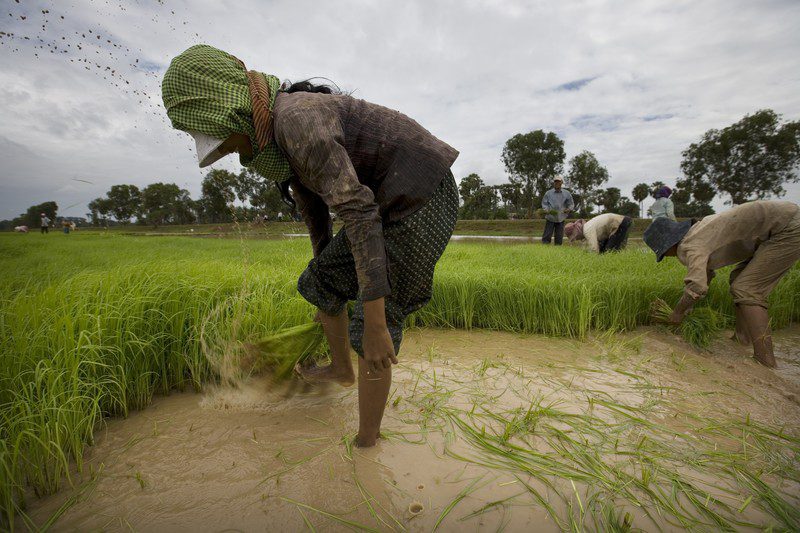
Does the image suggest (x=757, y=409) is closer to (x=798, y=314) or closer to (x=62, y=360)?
(x=798, y=314)

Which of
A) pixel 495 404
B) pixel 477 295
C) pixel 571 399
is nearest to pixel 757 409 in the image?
pixel 571 399

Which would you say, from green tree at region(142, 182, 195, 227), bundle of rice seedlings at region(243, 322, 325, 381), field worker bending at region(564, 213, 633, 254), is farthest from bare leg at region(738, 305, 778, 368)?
green tree at region(142, 182, 195, 227)

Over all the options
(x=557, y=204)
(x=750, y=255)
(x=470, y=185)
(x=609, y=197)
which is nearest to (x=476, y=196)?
(x=470, y=185)

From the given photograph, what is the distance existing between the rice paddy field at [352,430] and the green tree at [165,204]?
43.0 m

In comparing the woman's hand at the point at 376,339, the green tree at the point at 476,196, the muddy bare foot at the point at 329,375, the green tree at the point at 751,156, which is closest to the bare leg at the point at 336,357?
the muddy bare foot at the point at 329,375

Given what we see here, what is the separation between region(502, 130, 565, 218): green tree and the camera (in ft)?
103

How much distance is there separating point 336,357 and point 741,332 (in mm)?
3078

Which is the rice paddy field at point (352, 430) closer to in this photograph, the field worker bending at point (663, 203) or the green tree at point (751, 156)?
the field worker bending at point (663, 203)

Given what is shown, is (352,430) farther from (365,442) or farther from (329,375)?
(329,375)

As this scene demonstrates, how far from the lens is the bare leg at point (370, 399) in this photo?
4.13 feet

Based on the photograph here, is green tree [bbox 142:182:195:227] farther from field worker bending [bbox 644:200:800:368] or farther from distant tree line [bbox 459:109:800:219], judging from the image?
field worker bending [bbox 644:200:800:368]

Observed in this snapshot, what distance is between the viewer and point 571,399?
69.3 inches

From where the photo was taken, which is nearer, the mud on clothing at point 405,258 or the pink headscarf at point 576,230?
the mud on clothing at point 405,258

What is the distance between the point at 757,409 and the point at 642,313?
141cm
